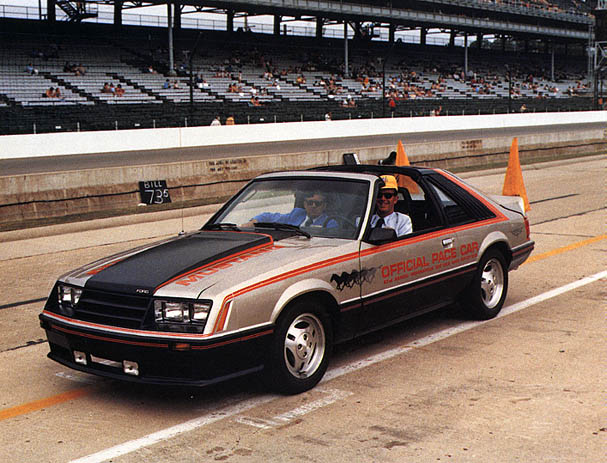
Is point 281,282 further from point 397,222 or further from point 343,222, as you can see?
point 397,222

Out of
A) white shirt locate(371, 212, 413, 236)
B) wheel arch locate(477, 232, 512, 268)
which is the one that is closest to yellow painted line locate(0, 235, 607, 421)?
white shirt locate(371, 212, 413, 236)

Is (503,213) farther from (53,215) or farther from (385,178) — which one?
(53,215)

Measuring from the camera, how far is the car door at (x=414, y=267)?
559 centimetres

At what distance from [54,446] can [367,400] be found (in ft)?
6.08

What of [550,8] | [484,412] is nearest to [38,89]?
[484,412]

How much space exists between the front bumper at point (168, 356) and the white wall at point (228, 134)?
1977cm

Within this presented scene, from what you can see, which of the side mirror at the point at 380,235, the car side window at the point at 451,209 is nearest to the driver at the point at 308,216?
the side mirror at the point at 380,235

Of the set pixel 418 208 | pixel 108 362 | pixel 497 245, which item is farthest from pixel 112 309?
pixel 497 245

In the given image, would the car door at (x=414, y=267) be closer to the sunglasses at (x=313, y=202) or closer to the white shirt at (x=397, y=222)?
the white shirt at (x=397, y=222)

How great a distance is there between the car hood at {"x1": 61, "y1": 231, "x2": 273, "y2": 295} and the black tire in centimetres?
212

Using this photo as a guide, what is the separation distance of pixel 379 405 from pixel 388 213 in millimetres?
1793

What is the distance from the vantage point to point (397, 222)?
20.2 ft

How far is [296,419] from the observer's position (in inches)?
183

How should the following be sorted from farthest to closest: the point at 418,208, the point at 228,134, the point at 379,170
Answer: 1. the point at 228,134
2. the point at 418,208
3. the point at 379,170
